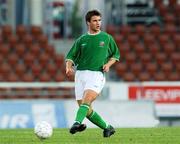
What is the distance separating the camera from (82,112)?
465 inches

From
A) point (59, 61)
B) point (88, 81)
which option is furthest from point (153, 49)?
point (88, 81)

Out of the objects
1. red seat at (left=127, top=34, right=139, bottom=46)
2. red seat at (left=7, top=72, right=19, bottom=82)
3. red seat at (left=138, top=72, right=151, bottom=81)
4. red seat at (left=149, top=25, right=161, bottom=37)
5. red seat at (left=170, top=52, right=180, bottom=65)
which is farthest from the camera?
red seat at (left=149, top=25, right=161, bottom=37)

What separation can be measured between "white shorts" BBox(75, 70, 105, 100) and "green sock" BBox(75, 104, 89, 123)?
0.29 meters

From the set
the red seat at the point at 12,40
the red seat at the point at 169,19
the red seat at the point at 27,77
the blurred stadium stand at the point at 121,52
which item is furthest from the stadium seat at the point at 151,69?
the red seat at the point at 12,40

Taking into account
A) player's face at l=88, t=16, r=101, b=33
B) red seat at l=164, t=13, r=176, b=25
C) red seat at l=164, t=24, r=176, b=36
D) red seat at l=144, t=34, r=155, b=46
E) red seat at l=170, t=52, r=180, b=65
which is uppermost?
player's face at l=88, t=16, r=101, b=33

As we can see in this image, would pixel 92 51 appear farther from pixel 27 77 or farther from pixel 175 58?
pixel 175 58

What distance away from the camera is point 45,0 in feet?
85.7

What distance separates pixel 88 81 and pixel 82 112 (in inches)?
19.4

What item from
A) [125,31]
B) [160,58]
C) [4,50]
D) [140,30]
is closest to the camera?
[4,50]

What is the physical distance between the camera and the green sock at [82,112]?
1177cm

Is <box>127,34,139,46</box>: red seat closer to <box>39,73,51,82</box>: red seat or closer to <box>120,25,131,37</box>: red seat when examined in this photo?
<box>120,25,131,37</box>: red seat

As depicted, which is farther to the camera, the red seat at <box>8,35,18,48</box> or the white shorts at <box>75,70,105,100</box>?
the red seat at <box>8,35,18,48</box>

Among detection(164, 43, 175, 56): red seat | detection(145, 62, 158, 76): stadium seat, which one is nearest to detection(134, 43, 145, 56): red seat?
detection(145, 62, 158, 76): stadium seat

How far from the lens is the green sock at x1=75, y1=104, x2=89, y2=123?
11.8 meters
